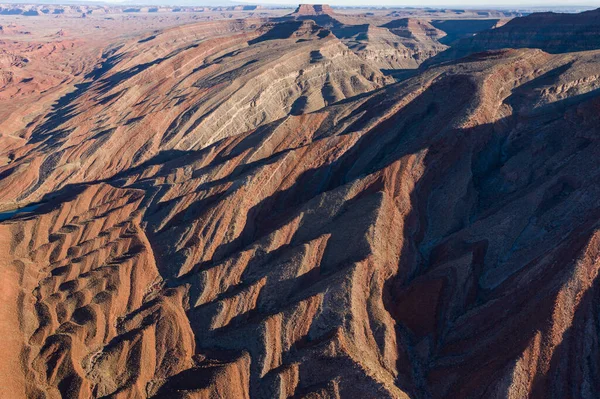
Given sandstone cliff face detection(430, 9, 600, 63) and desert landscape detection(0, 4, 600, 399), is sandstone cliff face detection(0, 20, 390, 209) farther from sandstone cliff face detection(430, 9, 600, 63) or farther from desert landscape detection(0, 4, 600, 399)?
sandstone cliff face detection(430, 9, 600, 63)

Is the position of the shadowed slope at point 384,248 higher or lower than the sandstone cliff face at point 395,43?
lower

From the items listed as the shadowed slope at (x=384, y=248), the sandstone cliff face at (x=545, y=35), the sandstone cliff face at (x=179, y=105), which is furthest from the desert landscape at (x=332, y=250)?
the sandstone cliff face at (x=545, y=35)

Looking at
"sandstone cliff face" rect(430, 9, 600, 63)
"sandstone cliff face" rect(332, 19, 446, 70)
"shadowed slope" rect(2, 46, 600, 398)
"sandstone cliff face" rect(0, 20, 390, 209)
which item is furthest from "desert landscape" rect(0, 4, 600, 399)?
"sandstone cliff face" rect(332, 19, 446, 70)

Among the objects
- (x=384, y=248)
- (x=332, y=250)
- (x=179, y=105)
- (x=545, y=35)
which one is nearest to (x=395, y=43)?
(x=545, y=35)

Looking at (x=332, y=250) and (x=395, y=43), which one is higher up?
(x=395, y=43)

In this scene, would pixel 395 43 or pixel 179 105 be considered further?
pixel 395 43

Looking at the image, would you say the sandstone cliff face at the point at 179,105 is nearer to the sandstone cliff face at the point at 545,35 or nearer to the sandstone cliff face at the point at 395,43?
the sandstone cliff face at the point at 395,43

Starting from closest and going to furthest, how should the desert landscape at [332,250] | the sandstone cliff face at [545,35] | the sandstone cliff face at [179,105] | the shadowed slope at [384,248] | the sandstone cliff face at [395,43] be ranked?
1. the shadowed slope at [384,248]
2. the desert landscape at [332,250]
3. the sandstone cliff face at [179,105]
4. the sandstone cliff face at [545,35]
5. the sandstone cliff face at [395,43]

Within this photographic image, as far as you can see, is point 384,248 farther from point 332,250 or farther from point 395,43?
point 395,43

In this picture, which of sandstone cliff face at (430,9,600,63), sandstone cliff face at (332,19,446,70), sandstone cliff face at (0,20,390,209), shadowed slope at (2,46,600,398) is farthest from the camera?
sandstone cliff face at (332,19,446,70)
